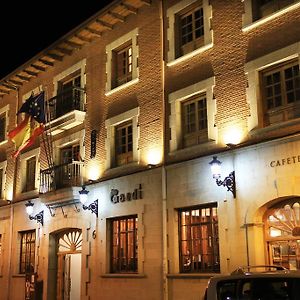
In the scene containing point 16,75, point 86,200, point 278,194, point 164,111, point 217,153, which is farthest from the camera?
point 16,75

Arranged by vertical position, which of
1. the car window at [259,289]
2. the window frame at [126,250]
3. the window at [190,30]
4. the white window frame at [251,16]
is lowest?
the car window at [259,289]

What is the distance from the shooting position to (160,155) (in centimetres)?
1568

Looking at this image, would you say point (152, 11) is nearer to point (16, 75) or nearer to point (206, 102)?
point (206, 102)

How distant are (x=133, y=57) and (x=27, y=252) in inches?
383

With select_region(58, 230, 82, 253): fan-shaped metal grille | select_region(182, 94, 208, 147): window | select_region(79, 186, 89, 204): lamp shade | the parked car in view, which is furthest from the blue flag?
the parked car

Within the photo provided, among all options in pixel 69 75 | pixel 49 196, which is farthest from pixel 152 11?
pixel 49 196

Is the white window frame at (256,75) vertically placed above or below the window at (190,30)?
below

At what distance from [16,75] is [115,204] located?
9.45 meters

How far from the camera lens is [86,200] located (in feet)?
59.4

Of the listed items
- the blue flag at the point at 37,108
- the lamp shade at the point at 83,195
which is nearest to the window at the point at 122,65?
the blue flag at the point at 37,108

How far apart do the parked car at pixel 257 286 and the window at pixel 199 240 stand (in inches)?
225

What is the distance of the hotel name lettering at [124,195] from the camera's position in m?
16.0

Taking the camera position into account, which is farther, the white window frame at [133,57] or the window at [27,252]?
the window at [27,252]

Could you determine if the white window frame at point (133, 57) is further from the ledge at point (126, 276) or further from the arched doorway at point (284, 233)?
the arched doorway at point (284, 233)
